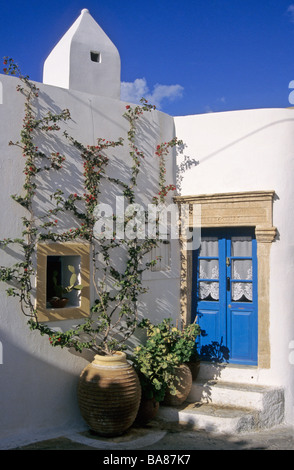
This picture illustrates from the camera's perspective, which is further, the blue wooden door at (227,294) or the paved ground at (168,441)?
the blue wooden door at (227,294)

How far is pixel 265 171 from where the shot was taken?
664 cm

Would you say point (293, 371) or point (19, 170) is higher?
point (19, 170)

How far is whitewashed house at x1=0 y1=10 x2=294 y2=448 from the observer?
218 inches

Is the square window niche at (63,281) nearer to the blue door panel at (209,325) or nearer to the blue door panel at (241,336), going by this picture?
the blue door panel at (209,325)

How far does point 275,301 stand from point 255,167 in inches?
71.5

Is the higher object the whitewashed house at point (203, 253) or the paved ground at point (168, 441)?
the whitewashed house at point (203, 253)

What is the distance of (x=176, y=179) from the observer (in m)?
7.24

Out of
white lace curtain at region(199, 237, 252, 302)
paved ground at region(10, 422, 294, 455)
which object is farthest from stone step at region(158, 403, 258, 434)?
white lace curtain at region(199, 237, 252, 302)

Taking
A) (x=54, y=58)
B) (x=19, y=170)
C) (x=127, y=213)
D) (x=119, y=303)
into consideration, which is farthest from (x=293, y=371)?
(x=54, y=58)

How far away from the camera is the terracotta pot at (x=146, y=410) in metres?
5.97

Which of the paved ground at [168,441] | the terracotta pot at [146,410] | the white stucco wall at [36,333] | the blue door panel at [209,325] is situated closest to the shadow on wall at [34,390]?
the white stucco wall at [36,333]

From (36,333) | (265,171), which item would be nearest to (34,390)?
(36,333)
